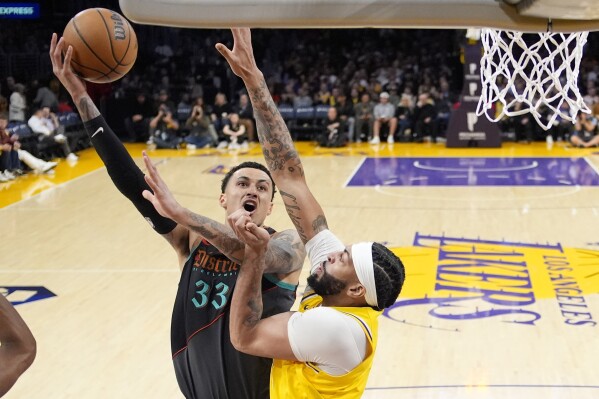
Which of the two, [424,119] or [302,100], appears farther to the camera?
[302,100]

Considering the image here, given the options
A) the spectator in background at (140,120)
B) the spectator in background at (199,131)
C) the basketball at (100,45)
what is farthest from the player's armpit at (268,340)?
the spectator in background at (140,120)

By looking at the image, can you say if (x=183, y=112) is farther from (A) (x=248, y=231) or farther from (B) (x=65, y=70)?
(A) (x=248, y=231)

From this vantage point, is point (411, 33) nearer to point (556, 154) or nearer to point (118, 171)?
point (556, 154)

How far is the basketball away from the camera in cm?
374

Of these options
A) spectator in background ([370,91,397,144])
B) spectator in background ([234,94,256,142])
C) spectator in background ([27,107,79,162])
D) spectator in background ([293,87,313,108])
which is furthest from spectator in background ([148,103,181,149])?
spectator in background ([370,91,397,144])

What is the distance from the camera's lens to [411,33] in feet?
81.8

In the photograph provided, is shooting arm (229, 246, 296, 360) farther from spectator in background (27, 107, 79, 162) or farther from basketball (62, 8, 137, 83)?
spectator in background (27, 107, 79, 162)

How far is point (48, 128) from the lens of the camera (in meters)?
16.7

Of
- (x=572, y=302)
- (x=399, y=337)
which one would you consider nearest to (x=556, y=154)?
(x=572, y=302)

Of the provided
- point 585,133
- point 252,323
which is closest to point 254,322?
point 252,323

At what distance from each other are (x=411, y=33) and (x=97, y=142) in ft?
72.9

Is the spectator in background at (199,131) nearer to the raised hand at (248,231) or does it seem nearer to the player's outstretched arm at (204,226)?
the player's outstretched arm at (204,226)

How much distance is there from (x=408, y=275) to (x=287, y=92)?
13.5 m

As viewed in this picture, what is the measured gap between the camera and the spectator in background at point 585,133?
58.3 ft
